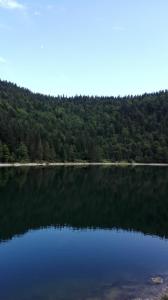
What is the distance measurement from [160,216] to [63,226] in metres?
19.0

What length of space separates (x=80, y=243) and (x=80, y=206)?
27262mm

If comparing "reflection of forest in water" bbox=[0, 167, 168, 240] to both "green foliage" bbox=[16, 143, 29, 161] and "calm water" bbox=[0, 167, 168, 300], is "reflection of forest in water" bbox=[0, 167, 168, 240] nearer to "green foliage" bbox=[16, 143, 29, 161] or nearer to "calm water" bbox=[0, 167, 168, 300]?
"calm water" bbox=[0, 167, 168, 300]

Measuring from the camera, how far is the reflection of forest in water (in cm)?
6178

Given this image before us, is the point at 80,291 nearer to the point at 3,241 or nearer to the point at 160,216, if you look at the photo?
the point at 3,241

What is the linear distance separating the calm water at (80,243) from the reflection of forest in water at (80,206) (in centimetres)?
14

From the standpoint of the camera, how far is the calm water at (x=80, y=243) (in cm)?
3341

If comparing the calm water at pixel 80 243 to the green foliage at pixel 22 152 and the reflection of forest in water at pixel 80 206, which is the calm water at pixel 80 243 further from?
the green foliage at pixel 22 152

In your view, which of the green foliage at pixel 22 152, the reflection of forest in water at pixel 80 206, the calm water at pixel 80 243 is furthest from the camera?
the green foliage at pixel 22 152

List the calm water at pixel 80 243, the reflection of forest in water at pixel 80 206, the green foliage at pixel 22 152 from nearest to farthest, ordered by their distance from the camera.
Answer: the calm water at pixel 80 243
the reflection of forest in water at pixel 80 206
the green foliage at pixel 22 152

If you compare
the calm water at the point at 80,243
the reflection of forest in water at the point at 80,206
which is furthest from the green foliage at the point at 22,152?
the calm water at the point at 80,243

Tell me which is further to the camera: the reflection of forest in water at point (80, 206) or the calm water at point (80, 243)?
the reflection of forest in water at point (80, 206)

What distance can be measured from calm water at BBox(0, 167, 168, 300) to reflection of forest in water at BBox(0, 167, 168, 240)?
144mm

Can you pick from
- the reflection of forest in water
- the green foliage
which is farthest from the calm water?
the green foliage

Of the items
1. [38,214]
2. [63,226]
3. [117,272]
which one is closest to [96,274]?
[117,272]
